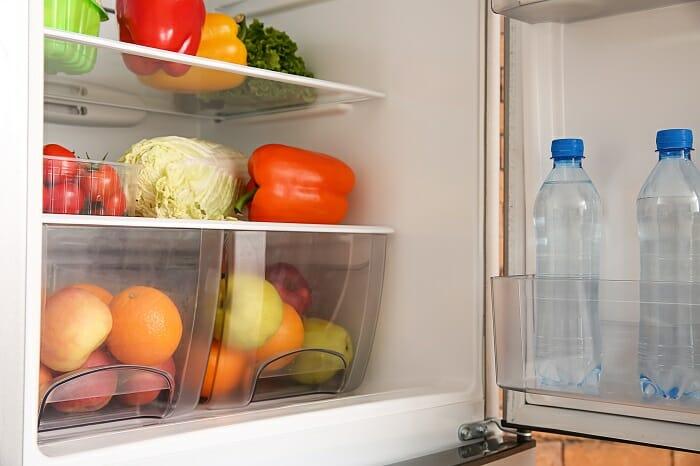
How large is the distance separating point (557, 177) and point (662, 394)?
1.07 ft

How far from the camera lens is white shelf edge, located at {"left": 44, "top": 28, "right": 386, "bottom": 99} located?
112 cm

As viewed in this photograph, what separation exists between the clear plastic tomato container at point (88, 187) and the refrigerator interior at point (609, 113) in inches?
22.3

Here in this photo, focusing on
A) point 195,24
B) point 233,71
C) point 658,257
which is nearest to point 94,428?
point 233,71

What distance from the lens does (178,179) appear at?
1.33 m

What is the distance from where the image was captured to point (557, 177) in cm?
124

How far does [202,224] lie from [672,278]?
626mm

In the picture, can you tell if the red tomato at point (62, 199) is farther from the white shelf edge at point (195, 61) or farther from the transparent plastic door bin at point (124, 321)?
the white shelf edge at point (195, 61)

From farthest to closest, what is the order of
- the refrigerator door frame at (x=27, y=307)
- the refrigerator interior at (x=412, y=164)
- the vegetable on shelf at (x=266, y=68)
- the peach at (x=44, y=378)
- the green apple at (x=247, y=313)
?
the vegetable on shelf at (x=266, y=68) < the refrigerator interior at (x=412, y=164) < the green apple at (x=247, y=313) < the peach at (x=44, y=378) < the refrigerator door frame at (x=27, y=307)

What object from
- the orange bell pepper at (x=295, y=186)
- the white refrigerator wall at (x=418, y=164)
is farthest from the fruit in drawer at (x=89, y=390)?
the white refrigerator wall at (x=418, y=164)

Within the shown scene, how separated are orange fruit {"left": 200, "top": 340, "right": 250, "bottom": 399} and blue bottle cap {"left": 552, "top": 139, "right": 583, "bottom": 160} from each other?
1.81 feet

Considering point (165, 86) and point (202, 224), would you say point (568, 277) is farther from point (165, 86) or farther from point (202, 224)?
point (165, 86)

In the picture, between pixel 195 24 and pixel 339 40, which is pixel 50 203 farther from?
pixel 339 40

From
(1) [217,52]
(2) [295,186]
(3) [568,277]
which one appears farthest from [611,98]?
(1) [217,52]

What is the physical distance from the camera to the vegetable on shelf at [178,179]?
1322mm
